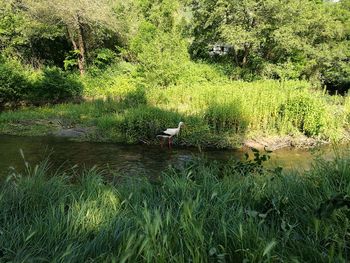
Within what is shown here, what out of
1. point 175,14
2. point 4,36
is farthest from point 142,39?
point 4,36

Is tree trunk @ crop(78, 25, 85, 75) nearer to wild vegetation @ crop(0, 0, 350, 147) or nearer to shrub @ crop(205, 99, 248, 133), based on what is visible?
wild vegetation @ crop(0, 0, 350, 147)

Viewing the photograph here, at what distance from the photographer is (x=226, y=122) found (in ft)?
37.6

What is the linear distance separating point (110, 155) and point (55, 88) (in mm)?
7988

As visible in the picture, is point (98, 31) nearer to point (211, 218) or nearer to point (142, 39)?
point (142, 39)

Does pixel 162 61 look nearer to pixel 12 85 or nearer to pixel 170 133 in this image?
pixel 12 85

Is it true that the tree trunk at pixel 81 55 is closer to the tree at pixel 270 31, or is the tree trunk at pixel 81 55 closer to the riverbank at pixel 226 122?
the tree at pixel 270 31

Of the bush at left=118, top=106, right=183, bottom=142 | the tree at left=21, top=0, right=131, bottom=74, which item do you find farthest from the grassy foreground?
the tree at left=21, top=0, right=131, bottom=74

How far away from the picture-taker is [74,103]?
53.0 ft

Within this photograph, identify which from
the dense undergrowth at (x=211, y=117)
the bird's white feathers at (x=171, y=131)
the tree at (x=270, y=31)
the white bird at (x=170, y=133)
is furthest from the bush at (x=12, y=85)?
the tree at (x=270, y=31)

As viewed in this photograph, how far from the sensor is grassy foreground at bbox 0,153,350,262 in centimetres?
228

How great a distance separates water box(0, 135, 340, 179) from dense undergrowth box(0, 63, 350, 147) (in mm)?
700

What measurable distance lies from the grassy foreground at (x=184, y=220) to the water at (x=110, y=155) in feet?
14.1

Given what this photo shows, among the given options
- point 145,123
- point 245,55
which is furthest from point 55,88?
point 245,55

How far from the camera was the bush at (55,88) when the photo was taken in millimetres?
15873
